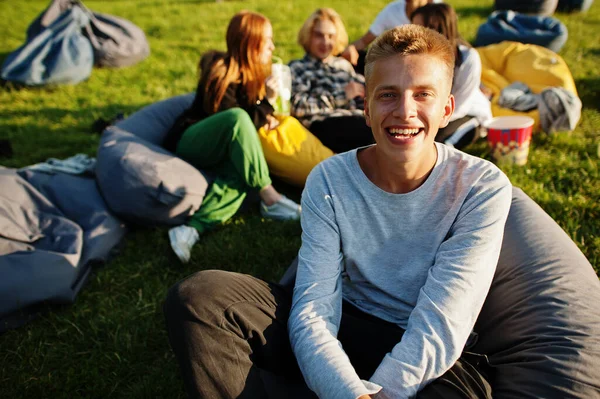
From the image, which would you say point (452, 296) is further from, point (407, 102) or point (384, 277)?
point (407, 102)

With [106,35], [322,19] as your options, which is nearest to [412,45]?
[322,19]

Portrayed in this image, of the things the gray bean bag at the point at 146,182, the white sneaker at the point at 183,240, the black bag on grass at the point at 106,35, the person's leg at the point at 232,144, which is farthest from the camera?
the black bag on grass at the point at 106,35

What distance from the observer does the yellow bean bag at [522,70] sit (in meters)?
4.76

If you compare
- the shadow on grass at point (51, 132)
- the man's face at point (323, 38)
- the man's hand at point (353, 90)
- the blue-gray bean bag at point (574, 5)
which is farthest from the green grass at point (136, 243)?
the blue-gray bean bag at point (574, 5)

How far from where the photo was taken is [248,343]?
1.77 metres

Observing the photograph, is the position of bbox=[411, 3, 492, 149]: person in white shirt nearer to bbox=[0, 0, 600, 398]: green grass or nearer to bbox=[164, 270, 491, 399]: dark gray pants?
bbox=[0, 0, 600, 398]: green grass

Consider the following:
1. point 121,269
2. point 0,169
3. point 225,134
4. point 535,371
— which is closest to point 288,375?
point 535,371

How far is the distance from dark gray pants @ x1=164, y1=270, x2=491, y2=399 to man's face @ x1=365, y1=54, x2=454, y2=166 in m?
0.72

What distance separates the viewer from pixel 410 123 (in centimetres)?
175

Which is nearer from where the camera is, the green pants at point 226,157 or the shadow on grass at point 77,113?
the green pants at point 226,157

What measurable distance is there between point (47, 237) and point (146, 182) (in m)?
0.71

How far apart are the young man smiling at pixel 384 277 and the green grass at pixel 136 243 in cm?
84

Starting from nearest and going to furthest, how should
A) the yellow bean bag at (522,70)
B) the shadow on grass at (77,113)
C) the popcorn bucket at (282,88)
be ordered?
the popcorn bucket at (282,88) → the yellow bean bag at (522,70) → the shadow on grass at (77,113)

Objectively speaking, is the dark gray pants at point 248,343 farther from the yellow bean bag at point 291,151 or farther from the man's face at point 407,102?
the yellow bean bag at point 291,151
